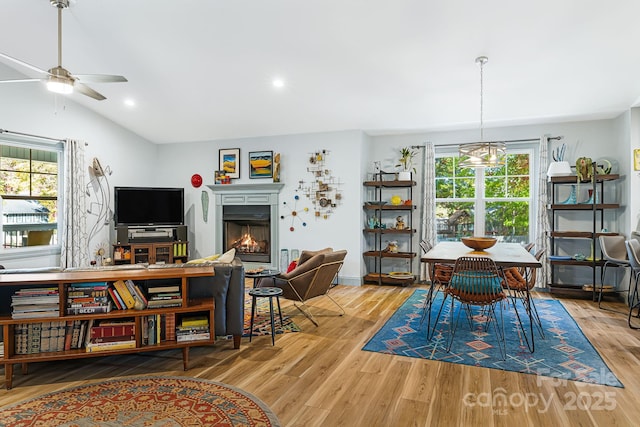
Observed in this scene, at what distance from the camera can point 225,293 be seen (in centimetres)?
344

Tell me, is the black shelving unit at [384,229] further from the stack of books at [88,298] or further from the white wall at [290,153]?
the stack of books at [88,298]

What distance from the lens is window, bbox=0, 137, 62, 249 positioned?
5430 millimetres

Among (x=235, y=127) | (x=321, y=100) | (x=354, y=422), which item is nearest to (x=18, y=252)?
(x=235, y=127)

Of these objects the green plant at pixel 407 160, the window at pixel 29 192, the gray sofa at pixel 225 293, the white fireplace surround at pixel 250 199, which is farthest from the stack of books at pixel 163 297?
the green plant at pixel 407 160

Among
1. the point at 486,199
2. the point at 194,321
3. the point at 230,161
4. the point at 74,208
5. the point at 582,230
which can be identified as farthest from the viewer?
the point at 230,161

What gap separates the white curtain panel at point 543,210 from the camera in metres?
5.91

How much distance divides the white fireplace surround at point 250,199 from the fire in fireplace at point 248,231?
0.31 feet

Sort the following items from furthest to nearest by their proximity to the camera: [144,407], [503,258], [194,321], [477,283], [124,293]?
1. [503,258]
2. [477,283]
3. [194,321]
4. [124,293]
5. [144,407]

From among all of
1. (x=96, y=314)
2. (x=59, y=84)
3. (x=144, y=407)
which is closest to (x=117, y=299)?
(x=96, y=314)

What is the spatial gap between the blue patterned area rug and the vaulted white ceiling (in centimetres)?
275

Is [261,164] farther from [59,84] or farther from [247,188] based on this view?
[59,84]

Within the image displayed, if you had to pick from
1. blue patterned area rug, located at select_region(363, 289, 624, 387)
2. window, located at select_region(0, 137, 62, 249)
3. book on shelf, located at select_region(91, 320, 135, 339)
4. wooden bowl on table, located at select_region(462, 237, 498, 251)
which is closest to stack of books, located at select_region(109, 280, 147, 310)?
book on shelf, located at select_region(91, 320, 135, 339)

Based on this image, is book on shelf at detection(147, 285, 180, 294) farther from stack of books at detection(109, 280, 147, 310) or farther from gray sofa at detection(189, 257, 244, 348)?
gray sofa at detection(189, 257, 244, 348)

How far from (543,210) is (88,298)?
19.2ft
